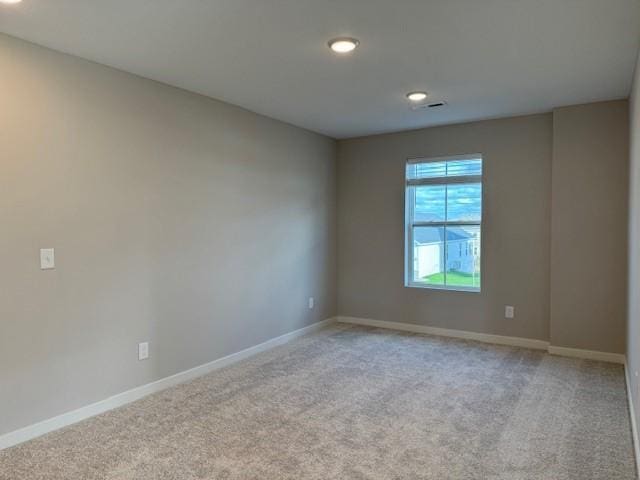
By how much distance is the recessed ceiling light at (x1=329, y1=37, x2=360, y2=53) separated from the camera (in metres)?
2.71

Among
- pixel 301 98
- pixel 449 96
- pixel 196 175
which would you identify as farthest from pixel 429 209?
pixel 196 175

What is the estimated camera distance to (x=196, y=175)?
12.6 feet

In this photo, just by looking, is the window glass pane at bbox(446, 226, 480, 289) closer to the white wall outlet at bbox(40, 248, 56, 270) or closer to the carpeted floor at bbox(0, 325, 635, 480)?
the carpeted floor at bbox(0, 325, 635, 480)

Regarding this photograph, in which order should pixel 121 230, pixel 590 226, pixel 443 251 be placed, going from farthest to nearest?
pixel 443 251 < pixel 590 226 < pixel 121 230

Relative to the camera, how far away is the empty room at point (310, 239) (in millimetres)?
2518

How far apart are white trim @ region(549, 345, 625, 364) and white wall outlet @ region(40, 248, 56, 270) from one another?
429 centimetres

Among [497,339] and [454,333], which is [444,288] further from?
[497,339]

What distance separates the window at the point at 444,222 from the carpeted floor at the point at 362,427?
50.6 inches

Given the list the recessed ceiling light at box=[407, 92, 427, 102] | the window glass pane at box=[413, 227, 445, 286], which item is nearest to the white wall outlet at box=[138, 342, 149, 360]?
the recessed ceiling light at box=[407, 92, 427, 102]

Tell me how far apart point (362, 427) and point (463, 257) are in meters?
2.84

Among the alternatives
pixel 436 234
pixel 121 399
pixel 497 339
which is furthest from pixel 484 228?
pixel 121 399

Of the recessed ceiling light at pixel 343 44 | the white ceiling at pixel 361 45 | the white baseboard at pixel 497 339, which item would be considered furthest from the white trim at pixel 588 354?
the recessed ceiling light at pixel 343 44

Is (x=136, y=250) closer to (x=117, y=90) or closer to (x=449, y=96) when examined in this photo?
(x=117, y=90)

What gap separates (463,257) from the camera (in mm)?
5184
